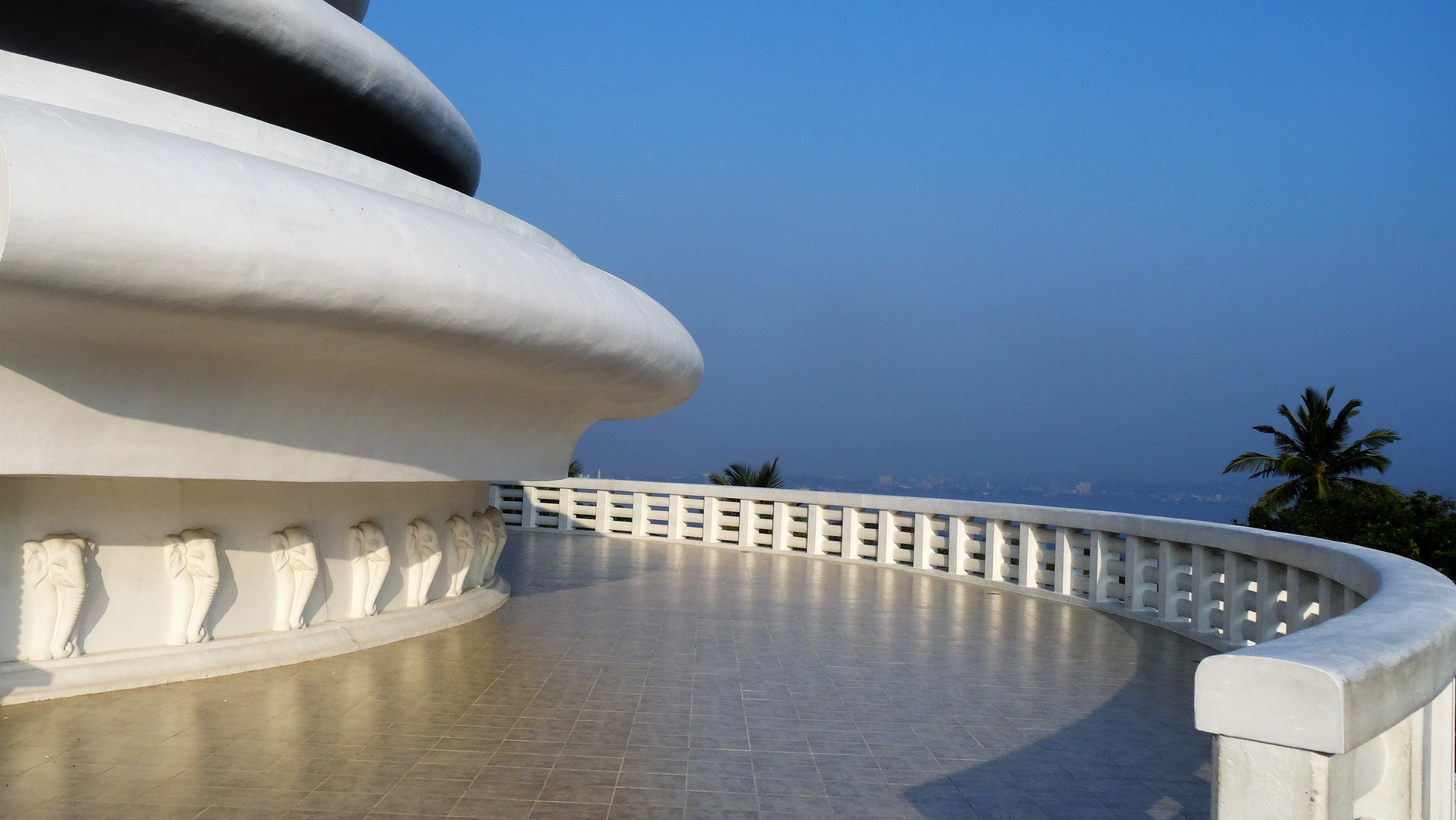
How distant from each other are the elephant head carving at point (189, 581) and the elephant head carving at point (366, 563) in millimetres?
1412

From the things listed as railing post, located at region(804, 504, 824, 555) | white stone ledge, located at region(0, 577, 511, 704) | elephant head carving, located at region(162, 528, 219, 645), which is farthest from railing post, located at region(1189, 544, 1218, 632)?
elephant head carving, located at region(162, 528, 219, 645)

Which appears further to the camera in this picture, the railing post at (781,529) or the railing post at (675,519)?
the railing post at (675,519)

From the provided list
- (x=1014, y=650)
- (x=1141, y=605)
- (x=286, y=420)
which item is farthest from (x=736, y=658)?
(x=1141, y=605)

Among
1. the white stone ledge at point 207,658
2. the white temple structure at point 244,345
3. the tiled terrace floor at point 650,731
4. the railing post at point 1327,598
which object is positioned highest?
the white temple structure at point 244,345

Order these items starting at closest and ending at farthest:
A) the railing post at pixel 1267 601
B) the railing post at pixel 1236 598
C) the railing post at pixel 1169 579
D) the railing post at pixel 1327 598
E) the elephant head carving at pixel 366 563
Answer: the railing post at pixel 1327 598 < the railing post at pixel 1267 601 < the elephant head carving at pixel 366 563 < the railing post at pixel 1236 598 < the railing post at pixel 1169 579

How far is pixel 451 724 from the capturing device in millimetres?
6156

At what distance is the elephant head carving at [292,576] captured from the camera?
25.3 ft

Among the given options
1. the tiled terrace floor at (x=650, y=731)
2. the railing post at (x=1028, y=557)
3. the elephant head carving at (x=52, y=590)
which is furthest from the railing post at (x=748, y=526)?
the elephant head carving at (x=52, y=590)

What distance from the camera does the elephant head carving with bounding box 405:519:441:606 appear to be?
9.07 m

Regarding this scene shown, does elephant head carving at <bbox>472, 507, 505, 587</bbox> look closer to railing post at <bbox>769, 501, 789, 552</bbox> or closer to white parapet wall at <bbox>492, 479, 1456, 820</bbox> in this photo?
white parapet wall at <bbox>492, 479, 1456, 820</bbox>

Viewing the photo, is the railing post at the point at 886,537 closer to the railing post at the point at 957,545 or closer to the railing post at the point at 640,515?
the railing post at the point at 957,545

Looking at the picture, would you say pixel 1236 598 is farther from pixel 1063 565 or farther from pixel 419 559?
pixel 419 559

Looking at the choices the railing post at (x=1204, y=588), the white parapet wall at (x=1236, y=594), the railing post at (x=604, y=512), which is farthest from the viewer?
the railing post at (x=604, y=512)

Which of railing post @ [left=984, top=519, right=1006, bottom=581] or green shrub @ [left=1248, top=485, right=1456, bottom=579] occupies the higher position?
green shrub @ [left=1248, top=485, right=1456, bottom=579]
